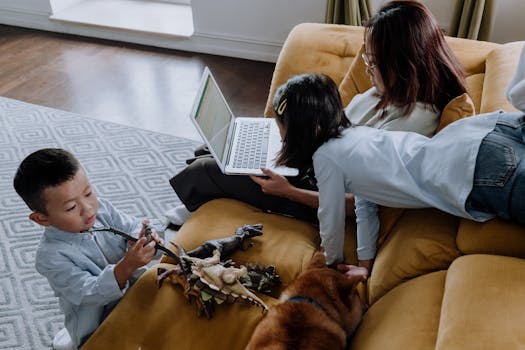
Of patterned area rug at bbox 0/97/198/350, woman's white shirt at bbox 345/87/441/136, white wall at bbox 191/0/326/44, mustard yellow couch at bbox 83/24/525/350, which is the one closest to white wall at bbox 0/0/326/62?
white wall at bbox 191/0/326/44

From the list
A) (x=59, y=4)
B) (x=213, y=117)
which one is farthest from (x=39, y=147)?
(x=59, y=4)

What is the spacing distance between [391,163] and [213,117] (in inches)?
29.3

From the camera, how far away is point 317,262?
159 centimetres

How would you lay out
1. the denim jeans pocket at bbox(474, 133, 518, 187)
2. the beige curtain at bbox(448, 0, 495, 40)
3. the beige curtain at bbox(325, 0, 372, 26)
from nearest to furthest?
1. the denim jeans pocket at bbox(474, 133, 518, 187)
2. the beige curtain at bbox(448, 0, 495, 40)
3. the beige curtain at bbox(325, 0, 372, 26)

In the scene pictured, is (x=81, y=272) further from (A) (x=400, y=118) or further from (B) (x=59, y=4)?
(B) (x=59, y=4)

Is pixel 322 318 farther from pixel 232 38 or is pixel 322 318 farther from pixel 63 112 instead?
pixel 232 38

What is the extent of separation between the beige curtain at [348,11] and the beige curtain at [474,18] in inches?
20.0

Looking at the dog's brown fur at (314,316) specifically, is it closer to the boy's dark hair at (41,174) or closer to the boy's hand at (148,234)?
the boy's hand at (148,234)

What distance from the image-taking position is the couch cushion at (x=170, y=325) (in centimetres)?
146

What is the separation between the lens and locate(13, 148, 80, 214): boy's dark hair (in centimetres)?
146

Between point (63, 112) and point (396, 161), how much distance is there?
238 cm

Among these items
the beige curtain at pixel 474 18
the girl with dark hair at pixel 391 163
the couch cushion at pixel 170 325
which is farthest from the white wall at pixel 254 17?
the couch cushion at pixel 170 325

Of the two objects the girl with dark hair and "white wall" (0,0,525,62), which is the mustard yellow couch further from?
"white wall" (0,0,525,62)

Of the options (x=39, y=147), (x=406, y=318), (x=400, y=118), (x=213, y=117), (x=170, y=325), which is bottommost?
(x=39, y=147)
